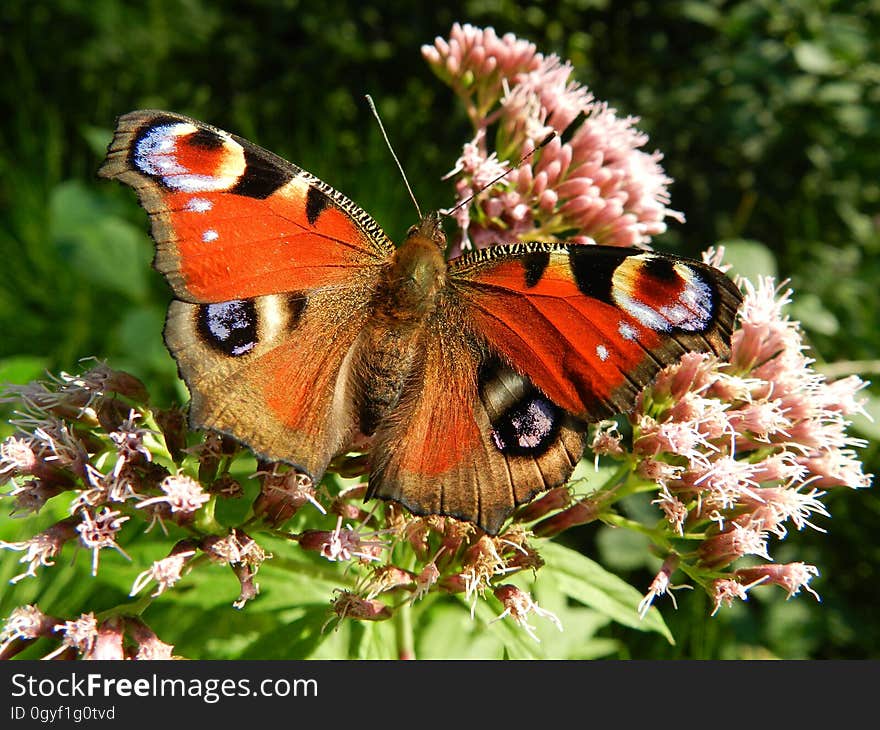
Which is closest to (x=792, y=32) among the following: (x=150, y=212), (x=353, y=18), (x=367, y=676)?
(x=353, y=18)

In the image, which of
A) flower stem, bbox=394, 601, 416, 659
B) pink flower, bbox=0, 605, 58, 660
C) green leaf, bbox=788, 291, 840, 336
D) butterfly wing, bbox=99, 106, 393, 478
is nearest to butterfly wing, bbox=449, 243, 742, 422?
butterfly wing, bbox=99, 106, 393, 478

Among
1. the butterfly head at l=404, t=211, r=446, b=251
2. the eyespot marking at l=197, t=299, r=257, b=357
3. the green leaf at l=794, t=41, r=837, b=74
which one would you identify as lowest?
the eyespot marking at l=197, t=299, r=257, b=357

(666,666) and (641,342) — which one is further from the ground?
(641,342)

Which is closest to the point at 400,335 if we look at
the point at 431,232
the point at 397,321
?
the point at 397,321

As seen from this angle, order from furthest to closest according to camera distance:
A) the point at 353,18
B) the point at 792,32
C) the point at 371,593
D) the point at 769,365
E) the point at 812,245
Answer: the point at 353,18, the point at 812,245, the point at 792,32, the point at 769,365, the point at 371,593

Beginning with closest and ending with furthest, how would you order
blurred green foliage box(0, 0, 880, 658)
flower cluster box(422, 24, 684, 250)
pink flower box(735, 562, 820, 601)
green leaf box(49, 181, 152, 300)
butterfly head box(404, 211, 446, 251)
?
pink flower box(735, 562, 820, 601) → butterfly head box(404, 211, 446, 251) → flower cluster box(422, 24, 684, 250) → blurred green foliage box(0, 0, 880, 658) → green leaf box(49, 181, 152, 300)

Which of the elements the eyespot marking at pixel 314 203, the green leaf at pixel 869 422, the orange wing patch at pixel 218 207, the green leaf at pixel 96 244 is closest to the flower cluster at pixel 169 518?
the orange wing patch at pixel 218 207

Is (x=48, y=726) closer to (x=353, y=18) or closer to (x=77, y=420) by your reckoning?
(x=77, y=420)

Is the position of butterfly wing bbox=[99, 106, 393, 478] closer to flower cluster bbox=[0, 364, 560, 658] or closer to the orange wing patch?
the orange wing patch
